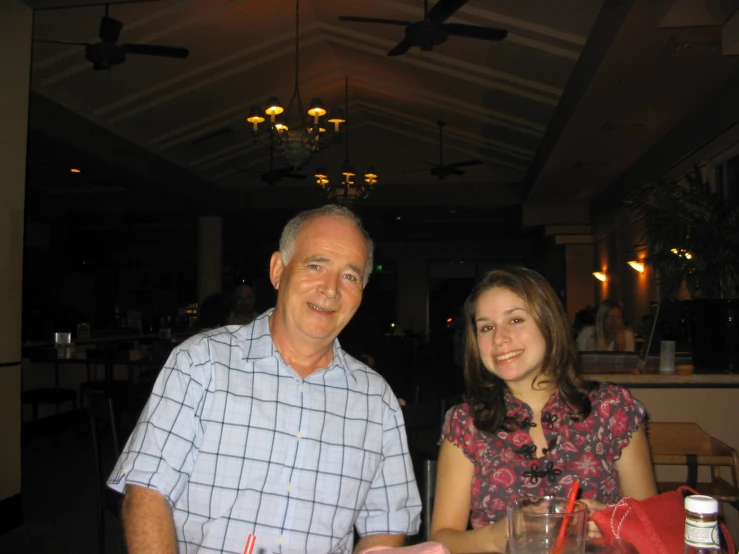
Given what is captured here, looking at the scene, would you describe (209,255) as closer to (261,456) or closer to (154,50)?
(154,50)

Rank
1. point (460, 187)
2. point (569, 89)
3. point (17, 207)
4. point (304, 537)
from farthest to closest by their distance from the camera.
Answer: point (460, 187) < point (569, 89) < point (17, 207) < point (304, 537)

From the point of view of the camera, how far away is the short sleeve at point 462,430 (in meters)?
1.84

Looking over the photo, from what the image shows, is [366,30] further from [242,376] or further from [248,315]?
[242,376]

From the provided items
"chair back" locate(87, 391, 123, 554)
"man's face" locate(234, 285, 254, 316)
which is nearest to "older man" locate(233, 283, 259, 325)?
"man's face" locate(234, 285, 254, 316)

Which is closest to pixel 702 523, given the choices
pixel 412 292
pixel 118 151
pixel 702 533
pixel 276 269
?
pixel 702 533

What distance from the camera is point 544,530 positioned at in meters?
1.05

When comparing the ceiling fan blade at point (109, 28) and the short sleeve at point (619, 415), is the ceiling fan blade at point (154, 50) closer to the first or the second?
the ceiling fan blade at point (109, 28)

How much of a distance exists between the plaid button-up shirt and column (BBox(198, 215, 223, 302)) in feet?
39.4

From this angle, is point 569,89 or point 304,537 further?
point 569,89

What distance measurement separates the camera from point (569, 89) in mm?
7805

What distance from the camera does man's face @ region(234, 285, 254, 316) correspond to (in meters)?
5.50

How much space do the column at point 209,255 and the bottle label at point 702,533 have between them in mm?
12941

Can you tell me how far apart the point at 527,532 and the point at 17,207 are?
423 centimetres

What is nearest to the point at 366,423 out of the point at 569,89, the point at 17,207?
the point at 17,207
